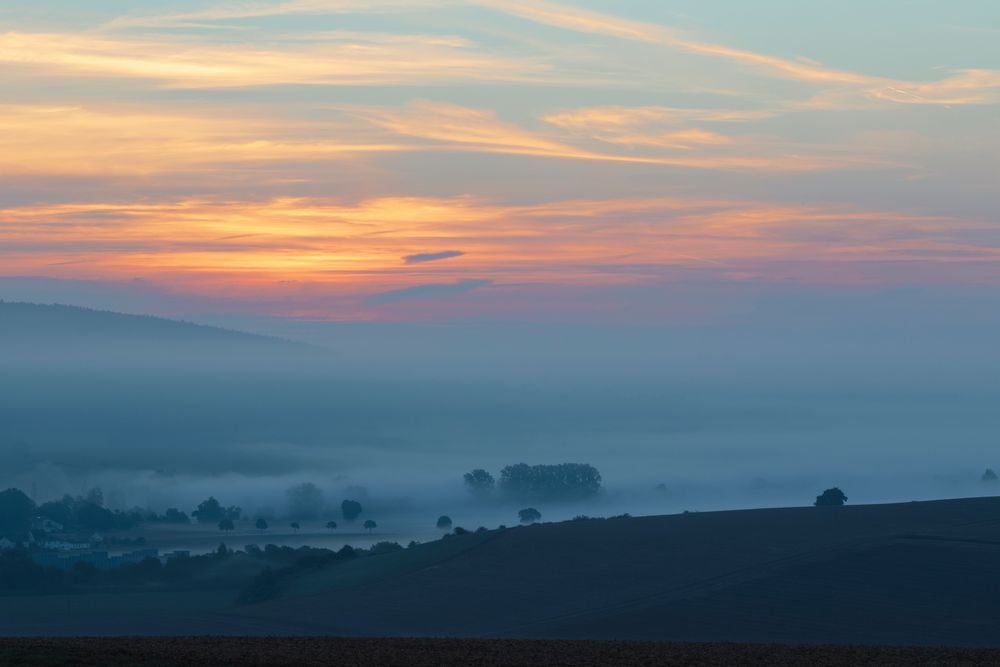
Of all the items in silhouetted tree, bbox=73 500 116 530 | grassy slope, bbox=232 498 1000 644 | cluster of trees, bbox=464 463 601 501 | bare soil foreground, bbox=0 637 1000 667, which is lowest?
bare soil foreground, bbox=0 637 1000 667

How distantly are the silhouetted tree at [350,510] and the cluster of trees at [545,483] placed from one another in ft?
54.1

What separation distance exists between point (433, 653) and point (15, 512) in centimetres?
9509

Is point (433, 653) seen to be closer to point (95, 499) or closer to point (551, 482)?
point (95, 499)

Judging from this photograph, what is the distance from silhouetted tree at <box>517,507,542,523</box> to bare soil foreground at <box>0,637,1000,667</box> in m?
92.5

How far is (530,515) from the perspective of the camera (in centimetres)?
12900

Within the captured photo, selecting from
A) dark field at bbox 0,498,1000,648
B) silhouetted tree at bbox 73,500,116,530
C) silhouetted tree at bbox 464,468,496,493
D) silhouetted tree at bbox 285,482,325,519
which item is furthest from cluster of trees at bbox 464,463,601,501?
dark field at bbox 0,498,1000,648

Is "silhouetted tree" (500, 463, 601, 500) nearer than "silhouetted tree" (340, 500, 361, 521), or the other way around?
"silhouetted tree" (340, 500, 361, 521)

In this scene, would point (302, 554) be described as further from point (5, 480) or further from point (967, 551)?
point (5, 480)

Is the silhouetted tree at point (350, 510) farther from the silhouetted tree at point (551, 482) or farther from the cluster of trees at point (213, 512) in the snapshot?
the silhouetted tree at point (551, 482)

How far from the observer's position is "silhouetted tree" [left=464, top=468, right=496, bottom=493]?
15388 centimetres

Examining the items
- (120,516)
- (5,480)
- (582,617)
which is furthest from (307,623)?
(5,480)

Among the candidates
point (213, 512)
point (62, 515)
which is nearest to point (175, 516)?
point (213, 512)

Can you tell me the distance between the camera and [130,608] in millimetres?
60938

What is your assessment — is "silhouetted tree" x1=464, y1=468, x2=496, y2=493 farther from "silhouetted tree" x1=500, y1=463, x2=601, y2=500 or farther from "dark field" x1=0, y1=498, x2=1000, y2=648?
"dark field" x1=0, y1=498, x2=1000, y2=648
